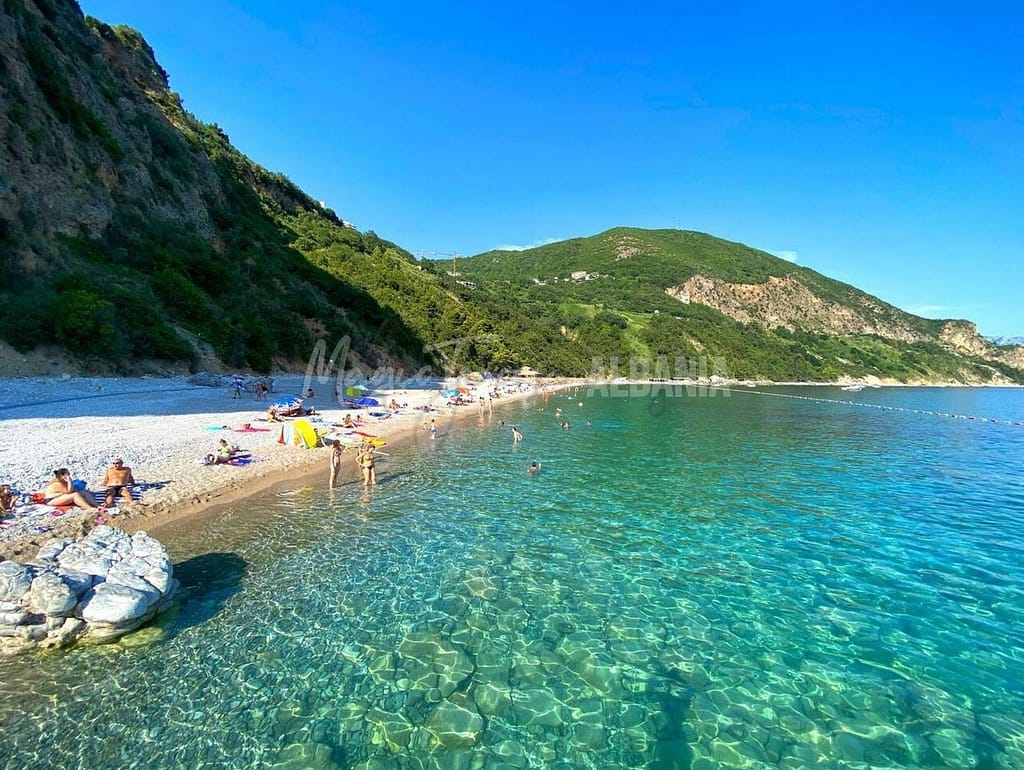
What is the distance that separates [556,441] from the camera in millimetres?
29016

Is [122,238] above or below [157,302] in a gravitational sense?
above

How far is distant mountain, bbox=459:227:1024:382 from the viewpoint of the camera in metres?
139

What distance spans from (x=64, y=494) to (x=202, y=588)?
208 inches

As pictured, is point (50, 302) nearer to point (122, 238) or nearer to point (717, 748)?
point (122, 238)

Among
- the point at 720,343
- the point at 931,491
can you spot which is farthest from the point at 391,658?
the point at 720,343

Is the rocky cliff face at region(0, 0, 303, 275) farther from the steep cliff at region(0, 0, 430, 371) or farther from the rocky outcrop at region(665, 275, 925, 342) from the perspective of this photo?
the rocky outcrop at region(665, 275, 925, 342)

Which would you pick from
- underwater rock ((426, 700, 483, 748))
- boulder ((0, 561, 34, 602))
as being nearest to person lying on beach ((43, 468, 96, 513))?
boulder ((0, 561, 34, 602))

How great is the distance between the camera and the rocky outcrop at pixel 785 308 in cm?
17538

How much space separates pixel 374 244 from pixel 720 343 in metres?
96.1

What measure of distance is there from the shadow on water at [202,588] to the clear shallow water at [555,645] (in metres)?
0.06

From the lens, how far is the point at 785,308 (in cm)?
18138

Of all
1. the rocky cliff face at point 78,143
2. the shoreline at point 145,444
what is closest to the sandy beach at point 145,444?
the shoreline at point 145,444

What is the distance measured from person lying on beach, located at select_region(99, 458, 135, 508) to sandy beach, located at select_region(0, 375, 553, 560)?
0.33 meters

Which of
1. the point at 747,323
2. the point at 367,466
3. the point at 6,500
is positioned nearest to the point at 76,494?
the point at 6,500
